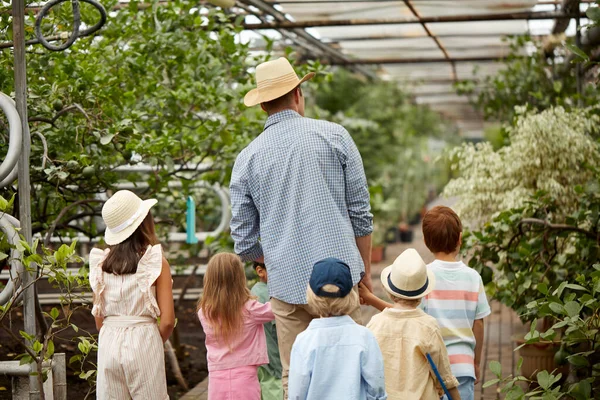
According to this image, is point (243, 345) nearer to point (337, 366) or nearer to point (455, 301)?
point (455, 301)

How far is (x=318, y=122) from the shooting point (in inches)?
141

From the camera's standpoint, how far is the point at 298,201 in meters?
3.48

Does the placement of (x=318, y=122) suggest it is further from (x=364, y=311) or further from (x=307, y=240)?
(x=364, y=311)

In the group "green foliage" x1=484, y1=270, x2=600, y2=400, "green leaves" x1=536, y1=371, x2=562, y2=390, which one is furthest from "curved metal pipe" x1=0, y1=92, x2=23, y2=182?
"green leaves" x1=536, y1=371, x2=562, y2=390

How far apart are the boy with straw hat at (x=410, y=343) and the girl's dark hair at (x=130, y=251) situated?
38.7 inches

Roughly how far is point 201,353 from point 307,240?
409 cm

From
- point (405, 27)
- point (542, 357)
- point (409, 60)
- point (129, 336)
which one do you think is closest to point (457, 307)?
point (129, 336)

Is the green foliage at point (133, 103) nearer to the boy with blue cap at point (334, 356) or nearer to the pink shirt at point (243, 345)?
the pink shirt at point (243, 345)

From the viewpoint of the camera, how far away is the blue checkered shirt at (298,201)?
3.46 metres

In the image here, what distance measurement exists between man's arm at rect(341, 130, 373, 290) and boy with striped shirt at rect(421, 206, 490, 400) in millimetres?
394

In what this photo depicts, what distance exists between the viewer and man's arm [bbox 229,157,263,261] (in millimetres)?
3611

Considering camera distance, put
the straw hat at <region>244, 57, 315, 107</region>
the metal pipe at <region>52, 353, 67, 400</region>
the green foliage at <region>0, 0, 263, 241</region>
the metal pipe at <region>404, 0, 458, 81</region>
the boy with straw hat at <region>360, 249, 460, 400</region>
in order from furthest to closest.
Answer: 1. the metal pipe at <region>404, 0, 458, 81</region>
2. the green foliage at <region>0, 0, 263, 241</region>
3. the metal pipe at <region>52, 353, 67, 400</region>
4. the straw hat at <region>244, 57, 315, 107</region>
5. the boy with straw hat at <region>360, 249, 460, 400</region>

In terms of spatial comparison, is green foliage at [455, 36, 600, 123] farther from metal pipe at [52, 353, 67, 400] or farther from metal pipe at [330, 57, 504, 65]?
metal pipe at [52, 353, 67, 400]

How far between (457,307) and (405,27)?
22.9 ft
